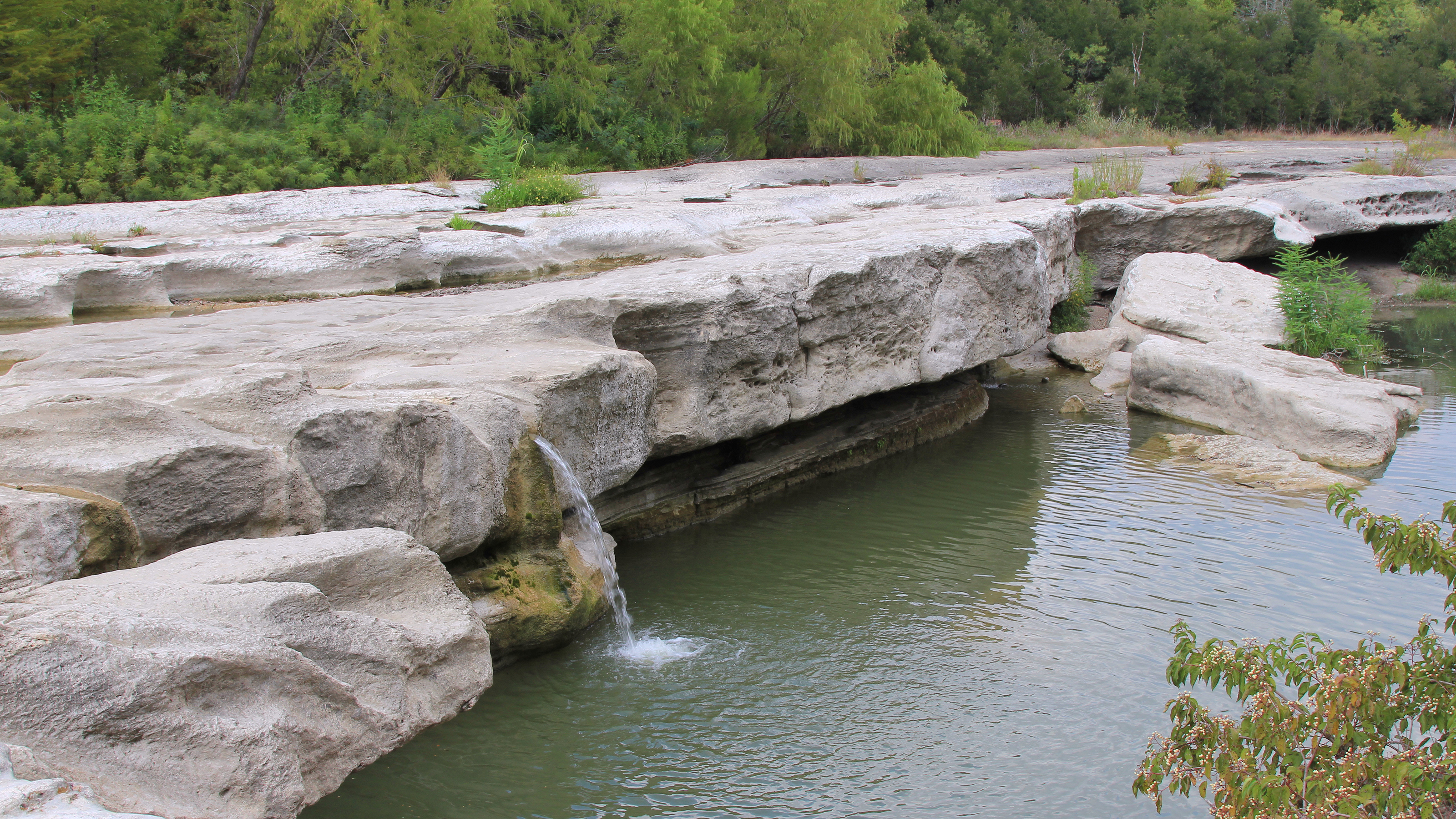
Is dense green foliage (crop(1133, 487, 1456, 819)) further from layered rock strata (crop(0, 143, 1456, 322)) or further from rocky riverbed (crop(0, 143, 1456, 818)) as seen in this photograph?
layered rock strata (crop(0, 143, 1456, 322))

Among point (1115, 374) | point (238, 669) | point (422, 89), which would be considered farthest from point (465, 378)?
point (422, 89)

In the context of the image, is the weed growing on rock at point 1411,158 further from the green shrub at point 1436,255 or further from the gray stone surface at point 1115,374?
the gray stone surface at point 1115,374

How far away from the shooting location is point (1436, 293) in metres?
16.6

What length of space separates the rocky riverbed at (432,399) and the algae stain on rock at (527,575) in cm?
2

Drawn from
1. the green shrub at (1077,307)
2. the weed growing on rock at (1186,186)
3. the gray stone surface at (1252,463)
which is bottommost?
the gray stone surface at (1252,463)

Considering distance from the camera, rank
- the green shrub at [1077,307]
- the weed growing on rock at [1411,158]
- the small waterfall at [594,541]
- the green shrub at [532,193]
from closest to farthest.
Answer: the small waterfall at [594,541] → the green shrub at [532,193] → the green shrub at [1077,307] → the weed growing on rock at [1411,158]

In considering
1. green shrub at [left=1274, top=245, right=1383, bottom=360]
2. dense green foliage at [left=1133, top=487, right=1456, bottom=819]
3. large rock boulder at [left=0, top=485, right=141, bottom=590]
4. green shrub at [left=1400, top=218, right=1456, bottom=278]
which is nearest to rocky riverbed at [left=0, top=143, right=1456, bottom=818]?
large rock boulder at [left=0, top=485, right=141, bottom=590]

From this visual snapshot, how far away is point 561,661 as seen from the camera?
5375 millimetres

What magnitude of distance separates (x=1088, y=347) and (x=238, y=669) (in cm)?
1157

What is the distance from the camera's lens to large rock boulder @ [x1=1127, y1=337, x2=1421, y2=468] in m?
8.71

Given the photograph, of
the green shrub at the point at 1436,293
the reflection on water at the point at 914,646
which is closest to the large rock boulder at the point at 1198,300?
the reflection on water at the point at 914,646

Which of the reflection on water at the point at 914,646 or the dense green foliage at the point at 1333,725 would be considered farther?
the reflection on water at the point at 914,646

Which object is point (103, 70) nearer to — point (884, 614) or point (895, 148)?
point (895, 148)

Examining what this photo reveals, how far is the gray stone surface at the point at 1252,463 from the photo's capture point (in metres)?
7.95
